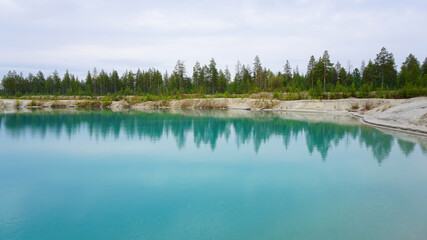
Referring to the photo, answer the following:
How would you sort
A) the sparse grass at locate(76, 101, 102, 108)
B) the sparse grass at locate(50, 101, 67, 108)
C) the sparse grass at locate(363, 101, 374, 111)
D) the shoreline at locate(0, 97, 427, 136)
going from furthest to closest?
the sparse grass at locate(76, 101, 102, 108) → the sparse grass at locate(50, 101, 67, 108) → the sparse grass at locate(363, 101, 374, 111) → the shoreline at locate(0, 97, 427, 136)

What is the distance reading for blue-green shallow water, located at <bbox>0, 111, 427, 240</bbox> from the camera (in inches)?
350

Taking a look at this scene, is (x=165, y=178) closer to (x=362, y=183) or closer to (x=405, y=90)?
(x=362, y=183)

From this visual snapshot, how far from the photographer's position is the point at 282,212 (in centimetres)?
1007

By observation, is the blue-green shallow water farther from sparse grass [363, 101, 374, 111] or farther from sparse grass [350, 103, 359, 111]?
sparse grass [350, 103, 359, 111]

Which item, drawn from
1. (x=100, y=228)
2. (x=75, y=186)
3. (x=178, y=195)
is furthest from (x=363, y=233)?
(x=75, y=186)

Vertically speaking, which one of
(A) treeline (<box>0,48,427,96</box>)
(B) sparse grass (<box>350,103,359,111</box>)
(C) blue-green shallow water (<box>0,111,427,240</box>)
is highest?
(A) treeline (<box>0,48,427,96</box>)

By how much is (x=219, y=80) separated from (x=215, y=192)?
331ft

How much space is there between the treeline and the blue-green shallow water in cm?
5786

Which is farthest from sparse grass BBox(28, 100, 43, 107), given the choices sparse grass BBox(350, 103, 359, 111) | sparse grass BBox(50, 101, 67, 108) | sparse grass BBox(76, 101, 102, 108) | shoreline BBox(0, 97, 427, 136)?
sparse grass BBox(350, 103, 359, 111)

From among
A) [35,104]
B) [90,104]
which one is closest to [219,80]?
[90,104]

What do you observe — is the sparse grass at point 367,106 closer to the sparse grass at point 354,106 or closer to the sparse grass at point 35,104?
the sparse grass at point 354,106

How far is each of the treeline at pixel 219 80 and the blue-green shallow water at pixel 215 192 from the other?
190 feet

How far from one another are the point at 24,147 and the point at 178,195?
67.4ft

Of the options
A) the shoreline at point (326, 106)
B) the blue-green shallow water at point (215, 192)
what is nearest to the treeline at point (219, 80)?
the shoreline at point (326, 106)
